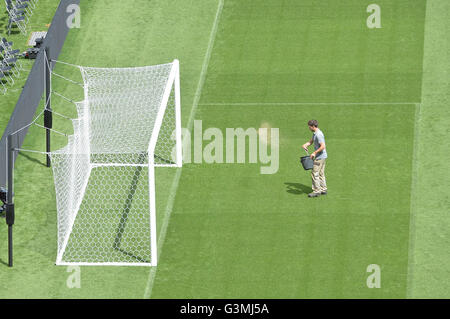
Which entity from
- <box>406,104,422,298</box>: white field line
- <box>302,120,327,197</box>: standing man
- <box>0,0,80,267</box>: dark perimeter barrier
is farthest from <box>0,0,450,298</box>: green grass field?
<box>0,0,80,267</box>: dark perimeter barrier

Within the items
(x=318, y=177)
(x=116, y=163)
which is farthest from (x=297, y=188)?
(x=116, y=163)

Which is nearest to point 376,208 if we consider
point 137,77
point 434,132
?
point 434,132

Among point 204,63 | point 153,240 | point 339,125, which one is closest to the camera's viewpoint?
point 153,240

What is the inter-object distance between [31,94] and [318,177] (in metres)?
8.57

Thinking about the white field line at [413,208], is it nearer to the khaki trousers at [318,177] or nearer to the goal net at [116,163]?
the khaki trousers at [318,177]

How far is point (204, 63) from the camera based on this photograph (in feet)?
122

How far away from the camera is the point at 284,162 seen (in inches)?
1281

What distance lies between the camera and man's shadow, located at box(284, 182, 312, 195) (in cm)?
3141

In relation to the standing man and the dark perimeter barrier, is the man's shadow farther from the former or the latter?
the dark perimeter barrier

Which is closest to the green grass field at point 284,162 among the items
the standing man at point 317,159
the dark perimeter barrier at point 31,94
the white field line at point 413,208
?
the white field line at point 413,208

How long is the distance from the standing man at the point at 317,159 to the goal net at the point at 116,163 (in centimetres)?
365

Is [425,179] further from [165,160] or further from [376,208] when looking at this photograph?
[165,160]

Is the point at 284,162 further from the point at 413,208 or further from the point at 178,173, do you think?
the point at 413,208

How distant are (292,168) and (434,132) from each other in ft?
13.3
